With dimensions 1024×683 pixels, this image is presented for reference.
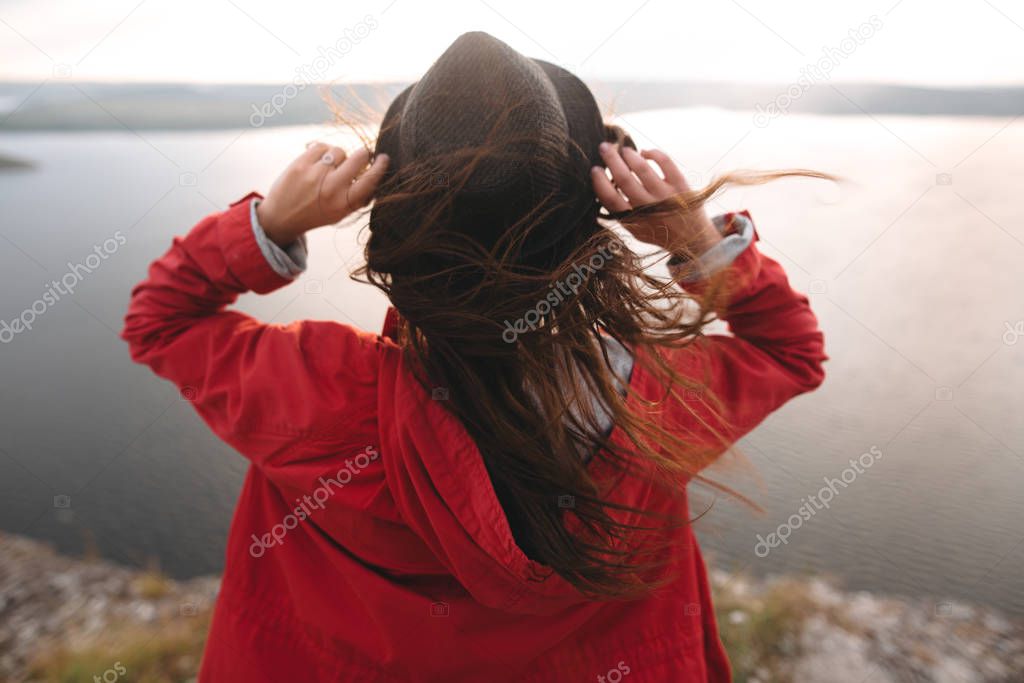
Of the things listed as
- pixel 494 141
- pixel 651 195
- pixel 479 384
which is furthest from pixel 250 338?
pixel 651 195

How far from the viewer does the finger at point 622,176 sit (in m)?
0.68

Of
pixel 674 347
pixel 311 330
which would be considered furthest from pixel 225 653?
pixel 674 347

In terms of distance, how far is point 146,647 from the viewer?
1.72 metres

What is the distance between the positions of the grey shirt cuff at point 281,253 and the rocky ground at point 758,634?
138 cm

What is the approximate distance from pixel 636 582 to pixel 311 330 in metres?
0.51

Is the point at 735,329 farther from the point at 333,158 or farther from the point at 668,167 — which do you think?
the point at 333,158

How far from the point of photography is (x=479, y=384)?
706 millimetres

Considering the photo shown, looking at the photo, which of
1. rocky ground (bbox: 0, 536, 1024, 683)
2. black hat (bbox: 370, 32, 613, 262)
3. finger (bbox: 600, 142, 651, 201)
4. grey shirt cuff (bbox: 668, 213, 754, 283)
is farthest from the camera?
rocky ground (bbox: 0, 536, 1024, 683)

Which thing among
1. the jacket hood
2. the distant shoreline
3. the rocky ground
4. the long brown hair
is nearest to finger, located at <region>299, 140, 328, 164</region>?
the long brown hair

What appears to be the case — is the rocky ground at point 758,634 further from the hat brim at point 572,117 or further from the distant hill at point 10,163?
the distant hill at point 10,163

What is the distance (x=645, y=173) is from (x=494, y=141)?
21 centimetres

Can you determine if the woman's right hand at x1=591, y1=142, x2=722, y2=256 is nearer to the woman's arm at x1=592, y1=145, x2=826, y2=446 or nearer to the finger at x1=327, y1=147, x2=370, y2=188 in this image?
the woman's arm at x1=592, y1=145, x2=826, y2=446

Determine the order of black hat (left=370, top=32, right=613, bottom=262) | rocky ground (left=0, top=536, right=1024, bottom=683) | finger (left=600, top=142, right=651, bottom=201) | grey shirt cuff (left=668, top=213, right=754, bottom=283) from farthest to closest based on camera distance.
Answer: rocky ground (left=0, top=536, right=1024, bottom=683) → grey shirt cuff (left=668, top=213, right=754, bottom=283) → finger (left=600, top=142, right=651, bottom=201) → black hat (left=370, top=32, right=613, bottom=262)

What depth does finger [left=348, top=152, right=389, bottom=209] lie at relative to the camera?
0.67 meters
